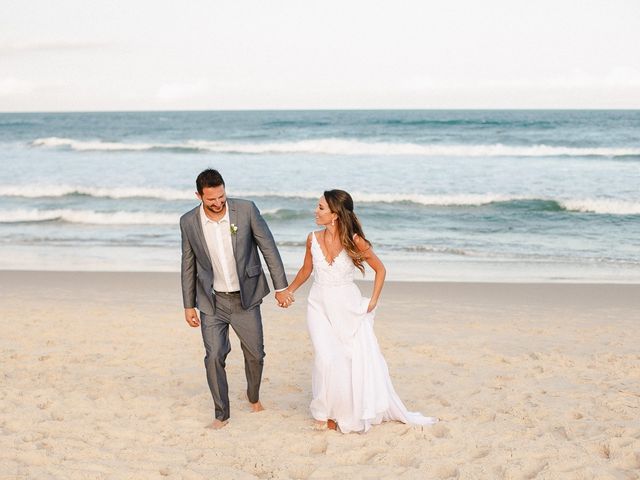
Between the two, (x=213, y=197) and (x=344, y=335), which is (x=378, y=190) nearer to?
(x=344, y=335)

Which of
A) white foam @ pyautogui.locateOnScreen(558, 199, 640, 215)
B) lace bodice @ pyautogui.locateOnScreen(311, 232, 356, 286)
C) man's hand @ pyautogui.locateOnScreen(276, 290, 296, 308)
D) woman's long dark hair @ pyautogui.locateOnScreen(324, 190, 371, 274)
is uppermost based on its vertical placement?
woman's long dark hair @ pyautogui.locateOnScreen(324, 190, 371, 274)

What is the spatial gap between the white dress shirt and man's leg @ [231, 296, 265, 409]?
13 cm

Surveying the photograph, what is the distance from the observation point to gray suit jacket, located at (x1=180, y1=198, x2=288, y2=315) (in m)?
5.32

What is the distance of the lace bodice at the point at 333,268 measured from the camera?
5398 millimetres

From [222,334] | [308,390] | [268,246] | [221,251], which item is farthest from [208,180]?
[308,390]

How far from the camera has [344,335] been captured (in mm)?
5418

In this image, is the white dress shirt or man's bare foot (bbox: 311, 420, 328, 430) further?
man's bare foot (bbox: 311, 420, 328, 430)

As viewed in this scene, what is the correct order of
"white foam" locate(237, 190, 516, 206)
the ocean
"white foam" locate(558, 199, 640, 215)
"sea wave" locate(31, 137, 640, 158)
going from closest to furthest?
the ocean
"white foam" locate(558, 199, 640, 215)
"white foam" locate(237, 190, 516, 206)
"sea wave" locate(31, 137, 640, 158)

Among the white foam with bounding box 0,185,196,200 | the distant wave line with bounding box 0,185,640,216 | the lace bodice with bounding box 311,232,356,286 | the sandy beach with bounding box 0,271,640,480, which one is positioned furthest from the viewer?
the white foam with bounding box 0,185,196,200

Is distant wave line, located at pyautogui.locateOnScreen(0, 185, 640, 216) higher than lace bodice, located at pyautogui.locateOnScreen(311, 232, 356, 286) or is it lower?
lower

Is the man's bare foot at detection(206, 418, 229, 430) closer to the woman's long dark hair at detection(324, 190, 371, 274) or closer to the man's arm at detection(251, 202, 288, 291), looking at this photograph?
the man's arm at detection(251, 202, 288, 291)

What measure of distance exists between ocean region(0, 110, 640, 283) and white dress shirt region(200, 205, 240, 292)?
663 centimetres

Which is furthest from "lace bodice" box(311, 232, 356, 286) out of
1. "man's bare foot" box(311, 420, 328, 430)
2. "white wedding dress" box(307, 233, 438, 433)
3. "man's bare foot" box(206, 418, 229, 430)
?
"man's bare foot" box(206, 418, 229, 430)

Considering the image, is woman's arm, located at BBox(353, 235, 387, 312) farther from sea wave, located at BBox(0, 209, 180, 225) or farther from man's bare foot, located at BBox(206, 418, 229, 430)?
sea wave, located at BBox(0, 209, 180, 225)
